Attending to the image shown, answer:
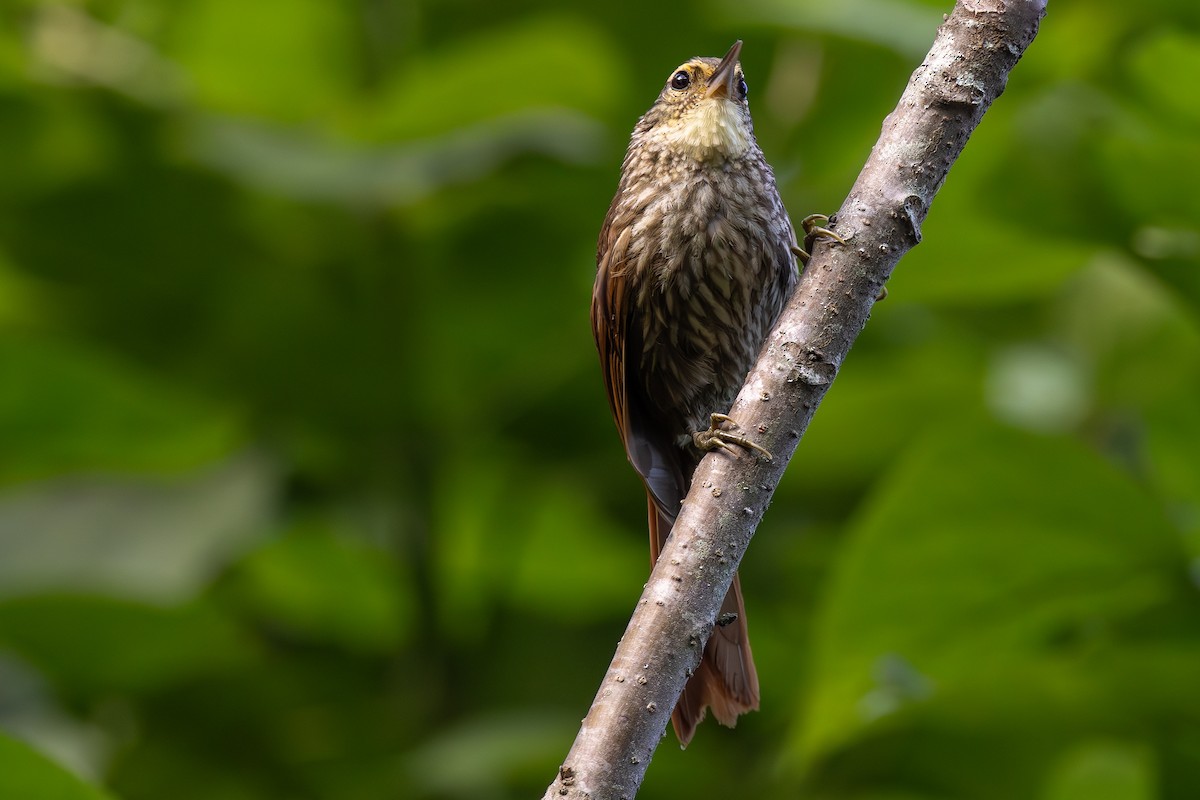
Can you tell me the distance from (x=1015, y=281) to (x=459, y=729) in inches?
57.8

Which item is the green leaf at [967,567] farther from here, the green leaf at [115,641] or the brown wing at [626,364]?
the green leaf at [115,641]

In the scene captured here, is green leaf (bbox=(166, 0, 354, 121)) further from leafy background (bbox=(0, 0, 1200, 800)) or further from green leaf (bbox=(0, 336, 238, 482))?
green leaf (bbox=(0, 336, 238, 482))

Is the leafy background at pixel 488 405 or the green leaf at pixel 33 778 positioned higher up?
the leafy background at pixel 488 405

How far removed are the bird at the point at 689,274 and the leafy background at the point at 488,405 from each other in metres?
0.39

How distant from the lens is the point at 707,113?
271 centimetres

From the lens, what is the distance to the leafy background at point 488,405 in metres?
2.64

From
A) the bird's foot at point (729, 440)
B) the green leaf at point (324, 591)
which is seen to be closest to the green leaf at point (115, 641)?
the green leaf at point (324, 591)

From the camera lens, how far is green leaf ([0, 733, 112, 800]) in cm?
193

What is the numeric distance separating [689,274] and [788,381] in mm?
1168

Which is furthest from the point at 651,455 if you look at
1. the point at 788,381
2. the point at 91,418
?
the point at 91,418

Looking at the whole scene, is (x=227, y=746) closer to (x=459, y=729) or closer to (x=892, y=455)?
(x=459, y=729)

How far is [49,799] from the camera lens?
196 cm

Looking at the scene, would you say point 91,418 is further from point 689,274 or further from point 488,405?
point 689,274

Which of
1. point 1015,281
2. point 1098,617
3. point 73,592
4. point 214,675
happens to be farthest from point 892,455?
point 73,592
